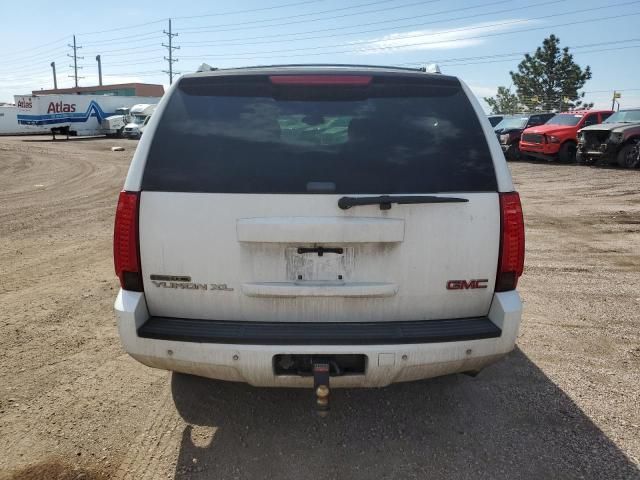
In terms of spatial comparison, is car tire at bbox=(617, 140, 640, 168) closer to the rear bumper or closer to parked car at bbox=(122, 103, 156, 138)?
the rear bumper

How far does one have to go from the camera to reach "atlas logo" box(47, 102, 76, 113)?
3994 centimetres

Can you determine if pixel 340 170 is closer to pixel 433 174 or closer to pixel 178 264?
pixel 433 174

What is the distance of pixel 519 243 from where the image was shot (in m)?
2.52

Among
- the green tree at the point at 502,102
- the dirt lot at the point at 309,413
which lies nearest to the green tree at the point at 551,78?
the green tree at the point at 502,102

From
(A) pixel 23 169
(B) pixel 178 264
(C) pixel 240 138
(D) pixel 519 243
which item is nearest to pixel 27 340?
(B) pixel 178 264

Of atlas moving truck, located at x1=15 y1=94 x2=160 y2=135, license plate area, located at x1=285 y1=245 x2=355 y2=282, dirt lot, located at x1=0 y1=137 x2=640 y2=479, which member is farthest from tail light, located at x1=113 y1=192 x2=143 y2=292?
atlas moving truck, located at x1=15 y1=94 x2=160 y2=135

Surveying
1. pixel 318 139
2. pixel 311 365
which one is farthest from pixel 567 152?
pixel 311 365

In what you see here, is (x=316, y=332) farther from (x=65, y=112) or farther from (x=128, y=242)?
(x=65, y=112)

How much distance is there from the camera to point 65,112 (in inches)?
1601

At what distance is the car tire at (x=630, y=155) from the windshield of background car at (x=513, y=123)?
646 centimetres

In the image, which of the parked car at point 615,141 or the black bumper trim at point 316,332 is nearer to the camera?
the black bumper trim at point 316,332

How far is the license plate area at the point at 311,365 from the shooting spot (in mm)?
2418

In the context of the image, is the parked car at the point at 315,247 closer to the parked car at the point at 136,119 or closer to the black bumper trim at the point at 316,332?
the black bumper trim at the point at 316,332

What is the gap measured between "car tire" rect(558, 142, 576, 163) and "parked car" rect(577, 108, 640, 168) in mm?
1597
